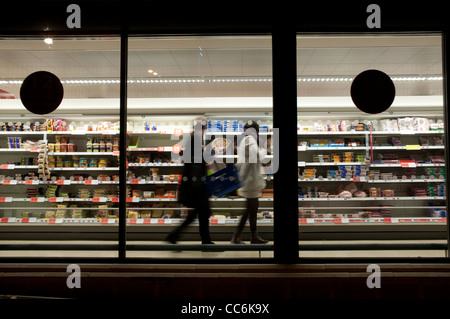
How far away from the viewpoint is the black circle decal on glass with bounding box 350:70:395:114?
278cm

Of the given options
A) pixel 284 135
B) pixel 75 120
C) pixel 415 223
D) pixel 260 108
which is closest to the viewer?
pixel 284 135

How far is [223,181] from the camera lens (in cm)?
414

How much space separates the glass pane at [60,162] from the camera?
5.12m

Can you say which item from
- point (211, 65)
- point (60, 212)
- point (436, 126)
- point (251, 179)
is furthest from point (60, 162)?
point (436, 126)

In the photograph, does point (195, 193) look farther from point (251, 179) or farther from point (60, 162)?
point (60, 162)

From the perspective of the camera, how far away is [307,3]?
2.60 m

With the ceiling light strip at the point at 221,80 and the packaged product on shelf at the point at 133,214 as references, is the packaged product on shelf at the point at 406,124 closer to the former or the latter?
the ceiling light strip at the point at 221,80

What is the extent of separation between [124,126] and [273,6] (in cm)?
166

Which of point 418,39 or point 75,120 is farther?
point 75,120

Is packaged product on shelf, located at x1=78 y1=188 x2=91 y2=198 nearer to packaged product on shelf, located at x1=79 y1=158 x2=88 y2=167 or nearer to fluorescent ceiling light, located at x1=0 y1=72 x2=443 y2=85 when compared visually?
packaged product on shelf, located at x1=79 y1=158 x2=88 y2=167

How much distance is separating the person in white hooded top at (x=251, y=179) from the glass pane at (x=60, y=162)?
7.98ft
